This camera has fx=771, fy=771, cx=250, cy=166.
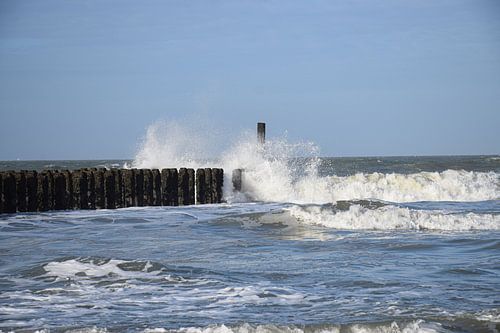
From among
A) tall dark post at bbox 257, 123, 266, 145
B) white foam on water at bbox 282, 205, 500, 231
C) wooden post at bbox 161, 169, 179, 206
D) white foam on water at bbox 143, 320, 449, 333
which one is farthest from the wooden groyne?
white foam on water at bbox 143, 320, 449, 333

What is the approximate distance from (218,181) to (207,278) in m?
11.6

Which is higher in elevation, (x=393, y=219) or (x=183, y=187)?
(x=183, y=187)

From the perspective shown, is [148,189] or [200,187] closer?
[148,189]

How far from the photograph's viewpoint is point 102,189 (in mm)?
16938

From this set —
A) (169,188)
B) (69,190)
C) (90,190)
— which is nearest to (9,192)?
(69,190)

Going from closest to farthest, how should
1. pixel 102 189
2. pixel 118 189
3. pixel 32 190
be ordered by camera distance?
pixel 32 190
pixel 102 189
pixel 118 189

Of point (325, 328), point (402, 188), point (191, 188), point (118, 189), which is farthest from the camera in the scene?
point (402, 188)

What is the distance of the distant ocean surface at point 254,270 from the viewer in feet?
20.2

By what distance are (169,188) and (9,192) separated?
387cm

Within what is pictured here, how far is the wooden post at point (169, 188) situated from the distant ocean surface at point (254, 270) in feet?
6.93

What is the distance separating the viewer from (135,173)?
17.5 m

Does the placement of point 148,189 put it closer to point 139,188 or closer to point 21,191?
point 139,188

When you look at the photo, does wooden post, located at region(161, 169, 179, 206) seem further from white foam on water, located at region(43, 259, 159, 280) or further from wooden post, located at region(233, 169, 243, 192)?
white foam on water, located at region(43, 259, 159, 280)

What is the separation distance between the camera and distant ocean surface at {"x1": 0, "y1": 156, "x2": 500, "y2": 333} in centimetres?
616
